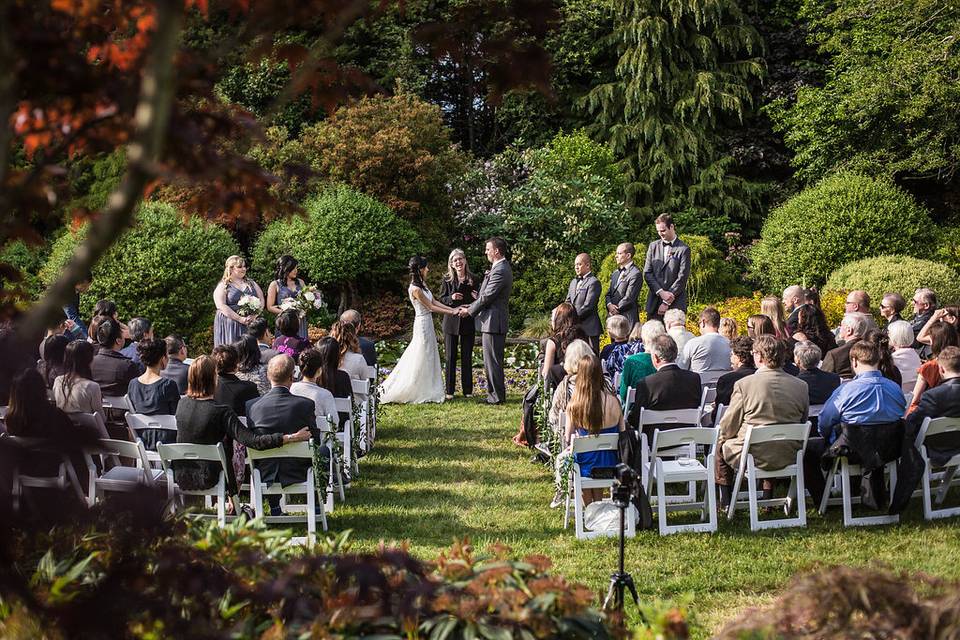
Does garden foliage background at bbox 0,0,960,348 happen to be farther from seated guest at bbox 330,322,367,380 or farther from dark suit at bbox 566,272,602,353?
seated guest at bbox 330,322,367,380

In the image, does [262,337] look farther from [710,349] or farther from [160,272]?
[160,272]

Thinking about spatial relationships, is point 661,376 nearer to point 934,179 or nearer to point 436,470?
point 436,470

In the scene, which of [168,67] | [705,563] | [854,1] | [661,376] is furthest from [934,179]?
[168,67]

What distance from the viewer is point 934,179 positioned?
22109 mm

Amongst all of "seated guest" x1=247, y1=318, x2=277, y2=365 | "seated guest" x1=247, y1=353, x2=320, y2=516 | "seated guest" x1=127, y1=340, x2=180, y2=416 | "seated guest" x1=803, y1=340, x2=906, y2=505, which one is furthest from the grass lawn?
"seated guest" x1=127, y1=340, x2=180, y2=416

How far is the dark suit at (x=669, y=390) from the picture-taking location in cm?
730

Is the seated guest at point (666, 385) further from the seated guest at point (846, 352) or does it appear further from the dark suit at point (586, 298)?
the dark suit at point (586, 298)

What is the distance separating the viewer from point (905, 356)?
27.4 ft

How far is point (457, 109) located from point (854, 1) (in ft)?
33.8

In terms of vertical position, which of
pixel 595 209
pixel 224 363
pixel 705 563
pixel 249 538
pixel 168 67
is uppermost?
pixel 595 209

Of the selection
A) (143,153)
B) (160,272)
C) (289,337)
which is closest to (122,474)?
(289,337)

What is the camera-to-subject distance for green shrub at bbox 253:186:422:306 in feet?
60.6

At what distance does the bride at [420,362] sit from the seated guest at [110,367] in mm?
4385

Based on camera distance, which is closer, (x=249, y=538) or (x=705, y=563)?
(x=249, y=538)
